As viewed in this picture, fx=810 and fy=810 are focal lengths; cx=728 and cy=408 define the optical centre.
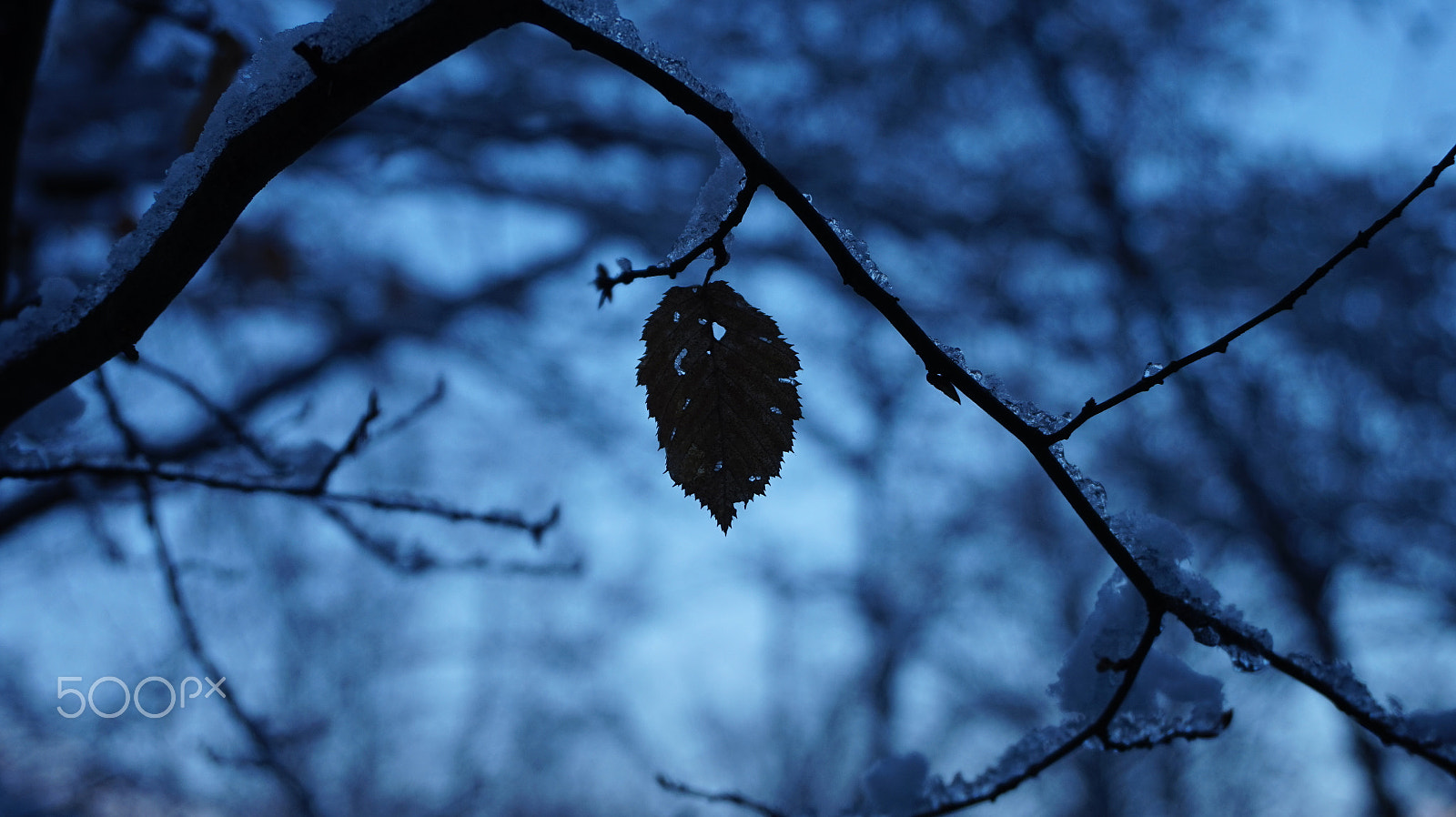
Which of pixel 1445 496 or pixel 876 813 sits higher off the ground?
pixel 1445 496

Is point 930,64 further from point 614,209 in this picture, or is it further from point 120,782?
point 120,782

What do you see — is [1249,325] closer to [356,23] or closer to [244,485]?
[356,23]

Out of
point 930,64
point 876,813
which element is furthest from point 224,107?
point 930,64

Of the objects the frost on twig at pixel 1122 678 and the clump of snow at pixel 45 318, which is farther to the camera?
the frost on twig at pixel 1122 678

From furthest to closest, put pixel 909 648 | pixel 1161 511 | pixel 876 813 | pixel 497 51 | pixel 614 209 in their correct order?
pixel 909 648
pixel 1161 511
pixel 614 209
pixel 497 51
pixel 876 813

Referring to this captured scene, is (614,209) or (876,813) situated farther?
(614,209)

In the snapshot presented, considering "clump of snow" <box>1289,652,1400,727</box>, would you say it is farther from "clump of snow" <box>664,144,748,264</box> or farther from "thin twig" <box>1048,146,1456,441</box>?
"clump of snow" <box>664,144,748,264</box>

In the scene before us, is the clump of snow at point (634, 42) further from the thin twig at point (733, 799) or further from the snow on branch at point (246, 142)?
the thin twig at point (733, 799)

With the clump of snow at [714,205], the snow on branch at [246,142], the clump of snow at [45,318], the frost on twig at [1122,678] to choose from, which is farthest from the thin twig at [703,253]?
the frost on twig at [1122,678]

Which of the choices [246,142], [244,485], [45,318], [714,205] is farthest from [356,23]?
[244,485]
